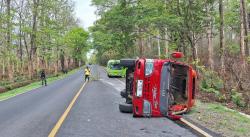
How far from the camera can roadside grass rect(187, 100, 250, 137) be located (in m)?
9.09

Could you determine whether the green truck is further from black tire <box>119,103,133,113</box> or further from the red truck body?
the red truck body

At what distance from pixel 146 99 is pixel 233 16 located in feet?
110

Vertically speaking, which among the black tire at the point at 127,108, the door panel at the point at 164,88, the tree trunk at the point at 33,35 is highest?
the tree trunk at the point at 33,35

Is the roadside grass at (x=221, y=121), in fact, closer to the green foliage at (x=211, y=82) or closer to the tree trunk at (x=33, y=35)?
the green foliage at (x=211, y=82)

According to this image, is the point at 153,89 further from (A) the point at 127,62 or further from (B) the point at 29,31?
(B) the point at 29,31

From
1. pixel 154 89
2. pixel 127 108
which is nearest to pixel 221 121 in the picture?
pixel 154 89

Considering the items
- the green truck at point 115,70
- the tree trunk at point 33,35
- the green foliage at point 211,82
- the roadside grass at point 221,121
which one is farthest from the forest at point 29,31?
the roadside grass at point 221,121

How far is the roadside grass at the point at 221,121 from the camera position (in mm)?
9094

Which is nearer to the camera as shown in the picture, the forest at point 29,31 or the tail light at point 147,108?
the tail light at point 147,108

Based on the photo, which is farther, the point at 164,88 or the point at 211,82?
the point at 211,82

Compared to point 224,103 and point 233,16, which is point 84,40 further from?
point 224,103

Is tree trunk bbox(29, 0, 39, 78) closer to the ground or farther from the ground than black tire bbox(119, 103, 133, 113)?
farther from the ground

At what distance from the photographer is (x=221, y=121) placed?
10516mm

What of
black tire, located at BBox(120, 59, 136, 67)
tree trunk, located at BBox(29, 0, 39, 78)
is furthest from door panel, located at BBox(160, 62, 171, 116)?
tree trunk, located at BBox(29, 0, 39, 78)
